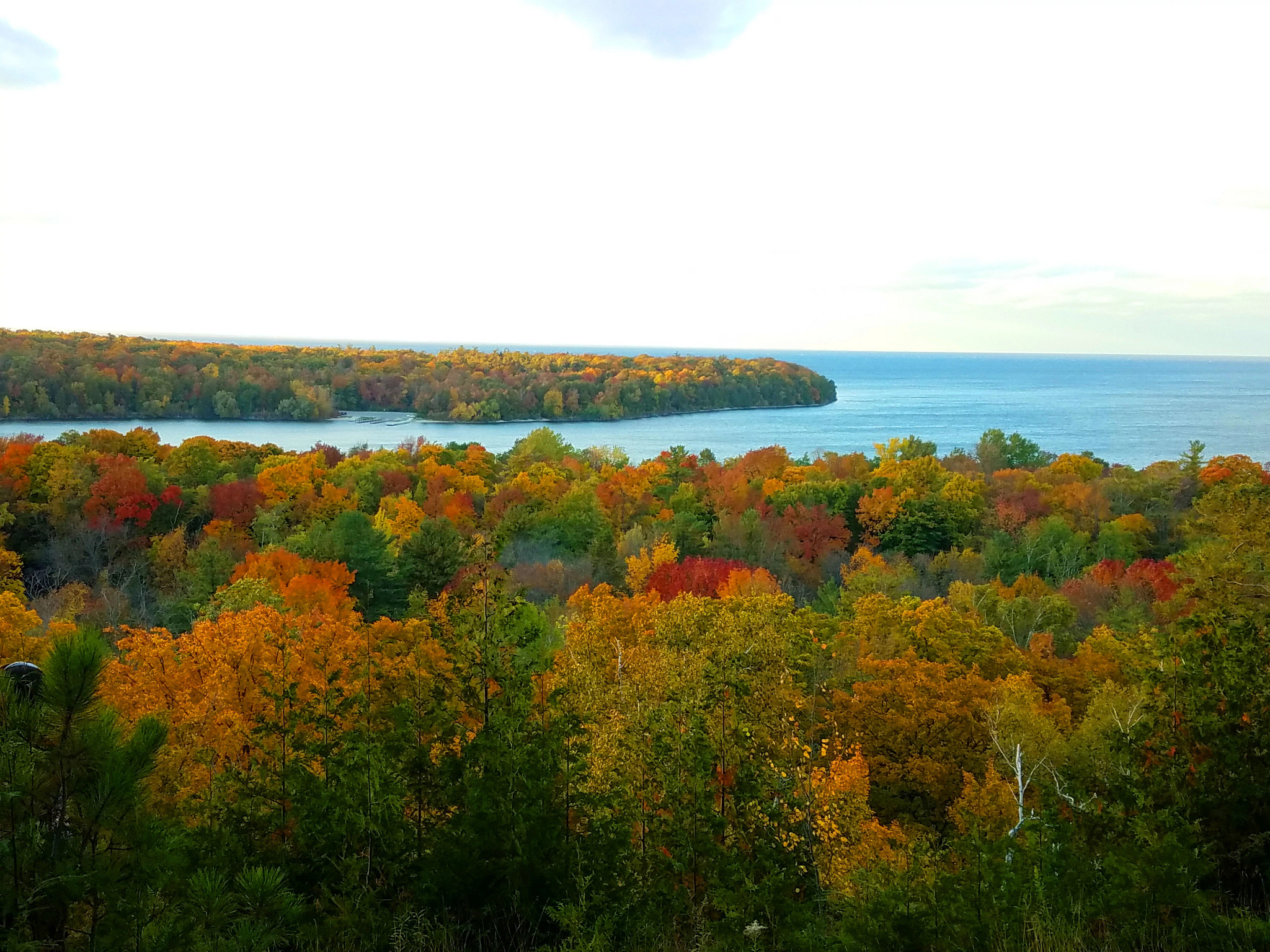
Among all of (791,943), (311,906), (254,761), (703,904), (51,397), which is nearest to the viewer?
(791,943)

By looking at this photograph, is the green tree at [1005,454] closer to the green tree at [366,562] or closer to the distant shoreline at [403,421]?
the green tree at [366,562]

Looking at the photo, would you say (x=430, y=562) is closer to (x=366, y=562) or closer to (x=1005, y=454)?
(x=366, y=562)

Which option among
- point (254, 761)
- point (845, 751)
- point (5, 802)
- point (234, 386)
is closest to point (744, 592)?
point (845, 751)

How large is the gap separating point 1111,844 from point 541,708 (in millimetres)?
4853

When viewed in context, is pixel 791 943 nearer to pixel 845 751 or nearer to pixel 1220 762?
pixel 1220 762

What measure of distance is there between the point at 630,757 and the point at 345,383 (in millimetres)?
136038

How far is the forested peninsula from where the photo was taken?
362ft

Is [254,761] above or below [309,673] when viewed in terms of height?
above

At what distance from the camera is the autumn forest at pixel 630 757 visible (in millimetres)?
5012

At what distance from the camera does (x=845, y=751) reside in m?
20.4

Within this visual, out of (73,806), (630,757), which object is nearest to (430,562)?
(630,757)

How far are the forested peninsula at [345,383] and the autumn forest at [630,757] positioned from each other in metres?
81.2

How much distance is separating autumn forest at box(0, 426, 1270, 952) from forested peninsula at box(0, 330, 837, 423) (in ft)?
266

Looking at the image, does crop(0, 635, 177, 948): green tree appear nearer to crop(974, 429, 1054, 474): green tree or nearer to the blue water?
crop(974, 429, 1054, 474): green tree
